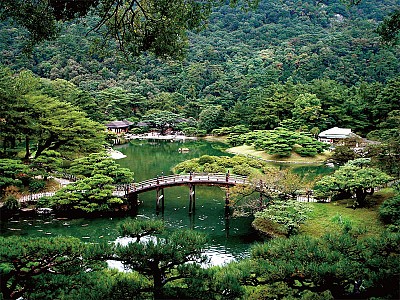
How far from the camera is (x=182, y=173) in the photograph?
2119 centimetres

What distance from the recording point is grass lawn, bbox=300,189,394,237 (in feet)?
43.5

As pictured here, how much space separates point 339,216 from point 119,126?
32.9 metres

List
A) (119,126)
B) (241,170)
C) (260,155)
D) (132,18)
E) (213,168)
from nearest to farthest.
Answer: (132,18) < (241,170) < (213,168) < (260,155) < (119,126)

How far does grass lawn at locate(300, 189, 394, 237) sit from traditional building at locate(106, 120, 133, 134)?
102ft

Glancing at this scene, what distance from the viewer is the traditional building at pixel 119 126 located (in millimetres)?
42656

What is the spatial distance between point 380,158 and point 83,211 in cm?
1170

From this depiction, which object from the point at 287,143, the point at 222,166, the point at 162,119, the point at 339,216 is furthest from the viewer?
the point at 162,119

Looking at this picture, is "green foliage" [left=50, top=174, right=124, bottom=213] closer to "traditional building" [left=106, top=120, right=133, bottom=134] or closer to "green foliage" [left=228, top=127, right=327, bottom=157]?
"green foliage" [left=228, top=127, right=327, bottom=157]

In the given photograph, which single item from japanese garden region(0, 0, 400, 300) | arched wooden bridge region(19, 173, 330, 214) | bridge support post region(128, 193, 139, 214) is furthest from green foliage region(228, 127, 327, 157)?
bridge support post region(128, 193, 139, 214)

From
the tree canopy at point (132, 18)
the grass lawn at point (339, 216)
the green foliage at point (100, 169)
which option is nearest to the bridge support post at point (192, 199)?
the green foliage at point (100, 169)

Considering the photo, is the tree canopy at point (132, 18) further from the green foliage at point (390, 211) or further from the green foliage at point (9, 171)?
the green foliage at point (9, 171)

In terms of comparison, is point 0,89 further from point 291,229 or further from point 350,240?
point 350,240

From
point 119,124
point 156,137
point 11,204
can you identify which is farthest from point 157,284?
point 119,124

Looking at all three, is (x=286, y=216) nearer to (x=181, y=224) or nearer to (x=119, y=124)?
(x=181, y=224)
